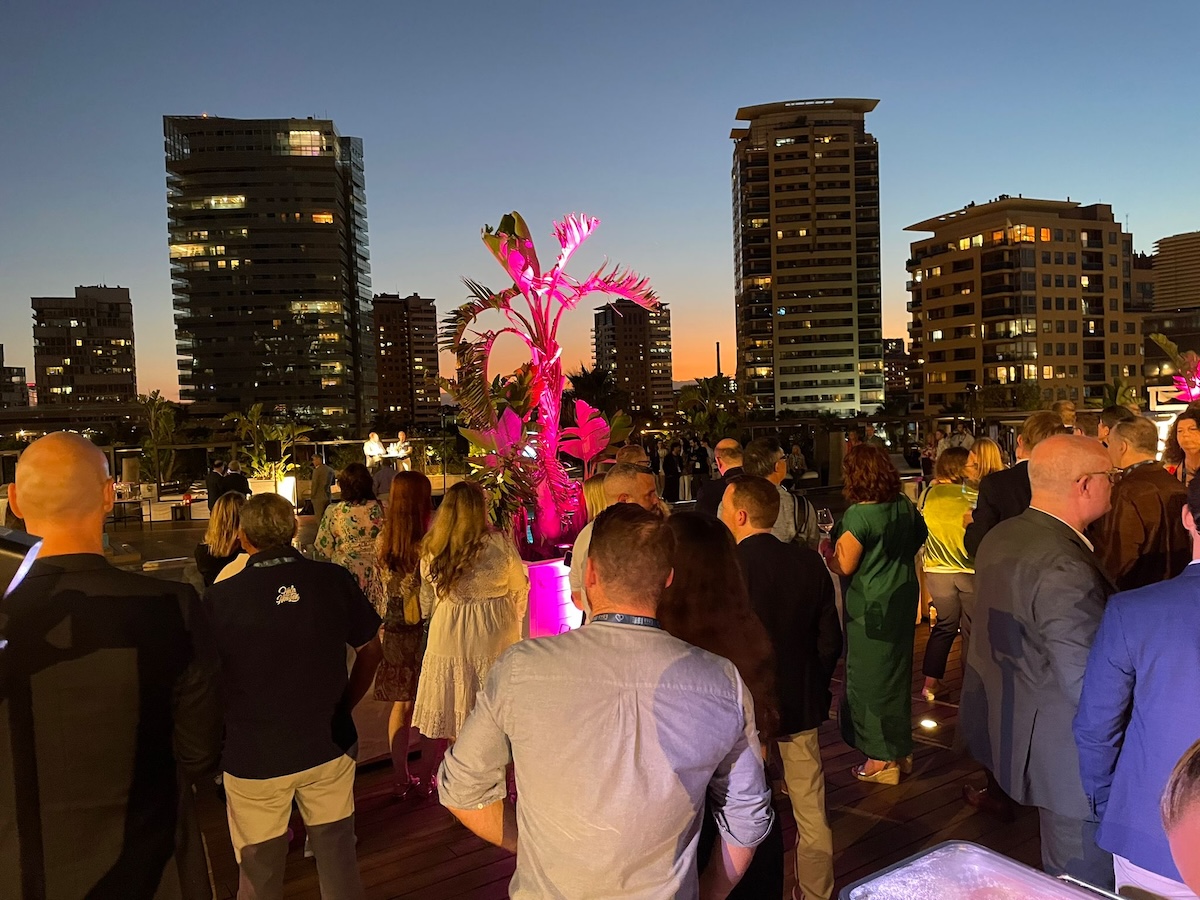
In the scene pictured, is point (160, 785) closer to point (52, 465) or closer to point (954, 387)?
point (52, 465)

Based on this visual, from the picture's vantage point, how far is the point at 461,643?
3523mm

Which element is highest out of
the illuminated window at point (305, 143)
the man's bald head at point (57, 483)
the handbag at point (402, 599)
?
the illuminated window at point (305, 143)

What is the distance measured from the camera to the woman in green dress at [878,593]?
12.1ft

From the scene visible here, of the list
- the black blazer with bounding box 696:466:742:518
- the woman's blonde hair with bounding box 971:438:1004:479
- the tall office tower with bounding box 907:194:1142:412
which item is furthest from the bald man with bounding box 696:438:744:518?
the tall office tower with bounding box 907:194:1142:412

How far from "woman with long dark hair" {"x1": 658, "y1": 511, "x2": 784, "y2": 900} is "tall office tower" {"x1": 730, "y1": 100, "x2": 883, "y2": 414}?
337ft

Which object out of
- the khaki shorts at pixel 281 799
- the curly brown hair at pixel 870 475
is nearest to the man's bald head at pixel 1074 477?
the curly brown hair at pixel 870 475

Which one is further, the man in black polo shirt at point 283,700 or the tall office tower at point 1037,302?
the tall office tower at point 1037,302

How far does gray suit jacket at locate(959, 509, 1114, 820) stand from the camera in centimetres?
251

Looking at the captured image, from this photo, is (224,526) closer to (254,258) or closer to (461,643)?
(461,643)

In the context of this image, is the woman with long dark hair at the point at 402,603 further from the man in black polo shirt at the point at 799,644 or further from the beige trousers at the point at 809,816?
the beige trousers at the point at 809,816

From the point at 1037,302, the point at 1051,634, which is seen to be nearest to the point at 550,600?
the point at 1051,634

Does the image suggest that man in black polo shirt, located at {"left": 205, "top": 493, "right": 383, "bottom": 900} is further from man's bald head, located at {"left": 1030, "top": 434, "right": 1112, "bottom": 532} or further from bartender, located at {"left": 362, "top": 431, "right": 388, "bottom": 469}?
bartender, located at {"left": 362, "top": 431, "right": 388, "bottom": 469}

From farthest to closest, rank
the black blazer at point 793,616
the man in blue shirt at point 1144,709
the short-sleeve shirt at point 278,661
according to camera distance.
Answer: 1. the black blazer at point 793,616
2. the short-sleeve shirt at point 278,661
3. the man in blue shirt at point 1144,709

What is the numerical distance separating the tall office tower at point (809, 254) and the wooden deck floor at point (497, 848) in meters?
101
